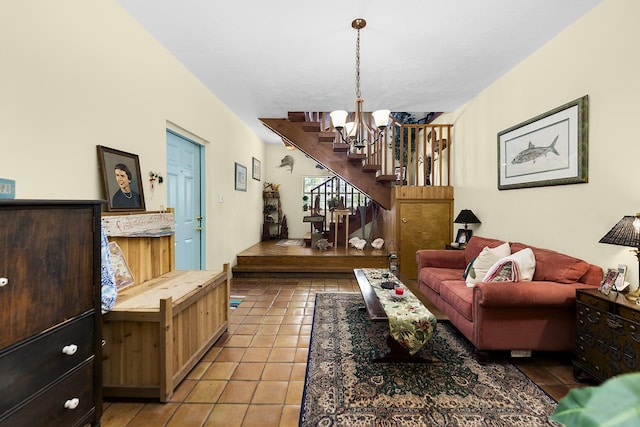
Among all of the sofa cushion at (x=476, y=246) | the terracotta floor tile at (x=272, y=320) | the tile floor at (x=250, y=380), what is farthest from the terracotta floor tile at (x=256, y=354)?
the sofa cushion at (x=476, y=246)

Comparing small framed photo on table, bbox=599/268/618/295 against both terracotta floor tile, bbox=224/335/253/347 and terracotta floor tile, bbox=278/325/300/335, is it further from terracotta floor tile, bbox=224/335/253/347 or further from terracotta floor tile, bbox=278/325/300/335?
terracotta floor tile, bbox=224/335/253/347

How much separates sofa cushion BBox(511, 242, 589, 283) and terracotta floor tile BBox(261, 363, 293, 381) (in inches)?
86.7

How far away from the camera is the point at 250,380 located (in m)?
2.14

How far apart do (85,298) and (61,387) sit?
15.1 inches

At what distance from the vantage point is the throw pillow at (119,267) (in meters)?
2.16

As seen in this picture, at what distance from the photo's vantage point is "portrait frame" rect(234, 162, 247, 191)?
5191mm

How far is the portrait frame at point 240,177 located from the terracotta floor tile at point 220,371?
3.32 meters

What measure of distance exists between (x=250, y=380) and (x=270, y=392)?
0.69ft

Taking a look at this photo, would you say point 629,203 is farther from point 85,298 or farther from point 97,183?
point 97,183

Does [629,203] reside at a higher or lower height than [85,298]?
higher

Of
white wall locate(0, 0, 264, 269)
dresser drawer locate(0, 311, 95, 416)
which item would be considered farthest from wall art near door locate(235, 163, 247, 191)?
dresser drawer locate(0, 311, 95, 416)

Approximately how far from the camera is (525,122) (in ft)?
10.3

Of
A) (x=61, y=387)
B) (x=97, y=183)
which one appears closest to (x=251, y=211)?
A: (x=97, y=183)

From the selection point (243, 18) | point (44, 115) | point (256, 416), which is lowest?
Answer: point (256, 416)
